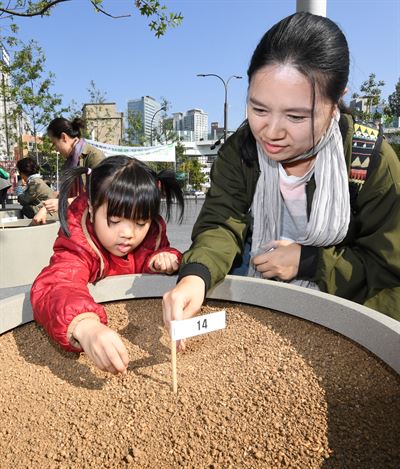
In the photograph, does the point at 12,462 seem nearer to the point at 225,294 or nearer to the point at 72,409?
the point at 72,409

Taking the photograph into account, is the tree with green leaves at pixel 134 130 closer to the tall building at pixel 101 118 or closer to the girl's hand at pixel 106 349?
the tall building at pixel 101 118

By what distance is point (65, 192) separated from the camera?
4.84 ft

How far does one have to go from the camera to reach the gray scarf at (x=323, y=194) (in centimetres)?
111

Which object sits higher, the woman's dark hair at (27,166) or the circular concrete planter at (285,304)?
the woman's dark hair at (27,166)

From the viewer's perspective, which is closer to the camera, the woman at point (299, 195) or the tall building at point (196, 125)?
the woman at point (299, 195)

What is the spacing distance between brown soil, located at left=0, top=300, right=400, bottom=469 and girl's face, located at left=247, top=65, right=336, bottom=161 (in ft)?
1.50

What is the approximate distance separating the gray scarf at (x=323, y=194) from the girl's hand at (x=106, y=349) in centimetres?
61

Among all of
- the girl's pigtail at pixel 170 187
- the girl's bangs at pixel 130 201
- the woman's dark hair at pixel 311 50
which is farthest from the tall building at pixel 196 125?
the woman's dark hair at pixel 311 50

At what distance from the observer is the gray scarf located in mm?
1110

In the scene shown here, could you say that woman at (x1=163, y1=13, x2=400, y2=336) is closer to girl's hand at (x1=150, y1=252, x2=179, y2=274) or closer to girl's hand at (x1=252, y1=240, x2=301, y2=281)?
girl's hand at (x1=252, y1=240, x2=301, y2=281)

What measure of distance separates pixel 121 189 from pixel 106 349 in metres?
0.64

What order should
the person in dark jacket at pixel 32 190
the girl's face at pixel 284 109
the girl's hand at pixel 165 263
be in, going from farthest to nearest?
1. the person in dark jacket at pixel 32 190
2. the girl's hand at pixel 165 263
3. the girl's face at pixel 284 109

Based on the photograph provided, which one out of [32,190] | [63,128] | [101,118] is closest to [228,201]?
[63,128]

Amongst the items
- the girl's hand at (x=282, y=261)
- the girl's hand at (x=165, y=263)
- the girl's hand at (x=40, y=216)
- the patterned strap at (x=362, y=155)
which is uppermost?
the patterned strap at (x=362, y=155)
